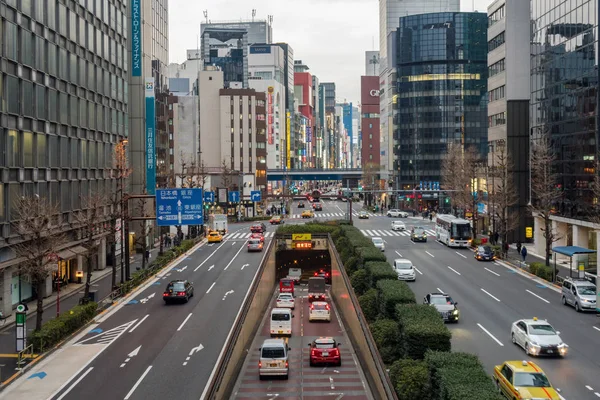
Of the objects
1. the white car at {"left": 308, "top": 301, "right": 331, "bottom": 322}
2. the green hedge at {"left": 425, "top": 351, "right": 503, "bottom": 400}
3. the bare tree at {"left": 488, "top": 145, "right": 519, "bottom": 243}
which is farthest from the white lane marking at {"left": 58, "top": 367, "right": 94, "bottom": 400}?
the bare tree at {"left": 488, "top": 145, "right": 519, "bottom": 243}

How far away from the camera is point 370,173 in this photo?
163 meters

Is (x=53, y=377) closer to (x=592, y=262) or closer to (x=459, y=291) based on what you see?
(x=459, y=291)

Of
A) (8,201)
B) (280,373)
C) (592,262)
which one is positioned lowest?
(280,373)

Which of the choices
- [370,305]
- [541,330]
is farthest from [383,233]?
[541,330]

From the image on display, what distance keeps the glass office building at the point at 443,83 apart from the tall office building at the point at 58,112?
9546 cm

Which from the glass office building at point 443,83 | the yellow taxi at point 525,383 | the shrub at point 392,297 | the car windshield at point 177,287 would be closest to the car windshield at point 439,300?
the shrub at point 392,297

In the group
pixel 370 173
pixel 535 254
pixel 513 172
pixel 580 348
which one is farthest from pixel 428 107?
pixel 580 348

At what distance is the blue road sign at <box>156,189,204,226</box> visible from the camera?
149 ft

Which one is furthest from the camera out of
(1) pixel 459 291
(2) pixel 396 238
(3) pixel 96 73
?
(2) pixel 396 238

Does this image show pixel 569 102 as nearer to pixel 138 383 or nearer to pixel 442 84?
pixel 138 383

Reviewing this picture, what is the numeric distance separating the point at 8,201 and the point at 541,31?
53.4 metres

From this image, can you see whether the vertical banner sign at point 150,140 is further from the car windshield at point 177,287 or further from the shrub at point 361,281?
the shrub at point 361,281

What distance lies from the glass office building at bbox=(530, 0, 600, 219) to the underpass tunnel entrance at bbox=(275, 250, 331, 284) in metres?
28.2

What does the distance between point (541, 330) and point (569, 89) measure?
1422 inches
